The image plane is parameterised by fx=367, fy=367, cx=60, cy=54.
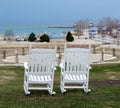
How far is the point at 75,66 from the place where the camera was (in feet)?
24.5

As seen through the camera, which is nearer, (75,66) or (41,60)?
(41,60)

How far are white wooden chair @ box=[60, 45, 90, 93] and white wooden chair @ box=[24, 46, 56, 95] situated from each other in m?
0.27

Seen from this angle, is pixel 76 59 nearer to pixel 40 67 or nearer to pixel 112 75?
pixel 40 67

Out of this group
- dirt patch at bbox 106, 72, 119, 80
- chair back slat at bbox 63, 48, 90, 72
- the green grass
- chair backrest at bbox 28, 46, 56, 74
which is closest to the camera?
the green grass

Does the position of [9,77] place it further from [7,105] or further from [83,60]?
[7,105]

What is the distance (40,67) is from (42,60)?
5.8 inches

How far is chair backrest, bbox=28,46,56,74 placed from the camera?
23.9ft

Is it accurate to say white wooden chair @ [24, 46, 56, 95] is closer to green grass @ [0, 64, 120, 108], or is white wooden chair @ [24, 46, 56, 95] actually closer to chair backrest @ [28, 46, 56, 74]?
chair backrest @ [28, 46, 56, 74]

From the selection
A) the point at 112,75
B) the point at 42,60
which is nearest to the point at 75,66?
the point at 42,60

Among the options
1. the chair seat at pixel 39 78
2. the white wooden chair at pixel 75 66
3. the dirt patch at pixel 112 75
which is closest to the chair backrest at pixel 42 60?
the chair seat at pixel 39 78

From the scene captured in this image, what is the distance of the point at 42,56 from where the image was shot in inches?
288

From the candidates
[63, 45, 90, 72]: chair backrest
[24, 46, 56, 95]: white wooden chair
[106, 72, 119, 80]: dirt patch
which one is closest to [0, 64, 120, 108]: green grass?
[24, 46, 56, 95]: white wooden chair

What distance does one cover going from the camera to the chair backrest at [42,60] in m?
7.29

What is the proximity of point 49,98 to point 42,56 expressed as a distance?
871 millimetres
